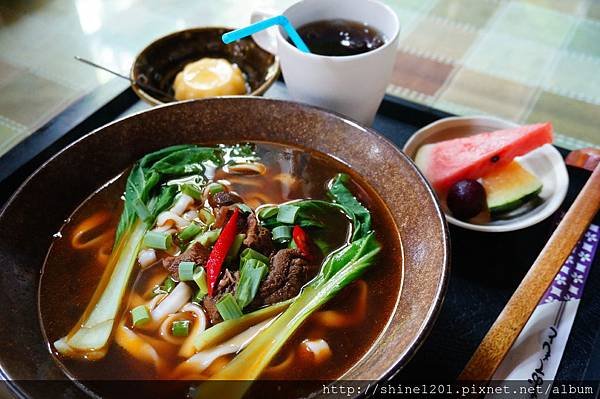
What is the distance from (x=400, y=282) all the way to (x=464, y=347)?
0.28m

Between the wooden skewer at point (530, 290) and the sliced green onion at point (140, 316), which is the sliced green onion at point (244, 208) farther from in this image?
the wooden skewer at point (530, 290)

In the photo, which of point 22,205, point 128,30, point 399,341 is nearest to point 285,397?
point 399,341

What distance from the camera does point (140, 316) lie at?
1.39 m

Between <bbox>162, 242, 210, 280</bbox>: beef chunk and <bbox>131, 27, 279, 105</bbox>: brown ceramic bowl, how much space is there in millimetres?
800

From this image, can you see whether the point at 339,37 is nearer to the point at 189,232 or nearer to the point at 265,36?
the point at 265,36

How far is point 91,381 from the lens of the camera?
1285 millimetres

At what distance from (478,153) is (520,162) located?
0.21 m

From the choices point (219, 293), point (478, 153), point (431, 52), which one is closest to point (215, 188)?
point (219, 293)

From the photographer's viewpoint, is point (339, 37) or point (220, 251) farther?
point (339, 37)

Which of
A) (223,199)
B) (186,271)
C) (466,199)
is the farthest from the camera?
(466,199)

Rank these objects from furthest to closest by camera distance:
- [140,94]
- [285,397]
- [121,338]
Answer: [140,94] → [121,338] → [285,397]

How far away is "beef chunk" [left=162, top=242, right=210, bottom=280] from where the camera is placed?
1.46 meters

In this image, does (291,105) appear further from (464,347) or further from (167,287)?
(464,347)

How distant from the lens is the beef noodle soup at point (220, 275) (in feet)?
4.41
